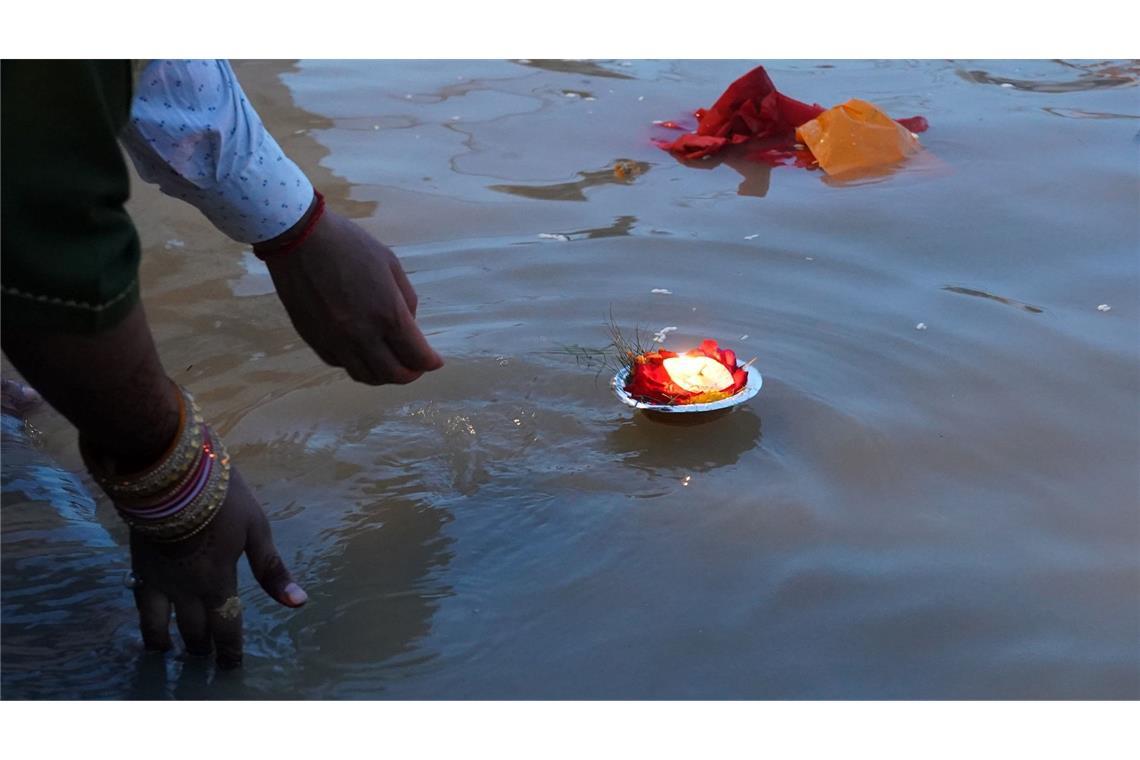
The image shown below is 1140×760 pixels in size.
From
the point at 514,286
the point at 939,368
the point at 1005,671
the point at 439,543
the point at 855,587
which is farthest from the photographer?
the point at 514,286

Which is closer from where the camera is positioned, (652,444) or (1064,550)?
(1064,550)

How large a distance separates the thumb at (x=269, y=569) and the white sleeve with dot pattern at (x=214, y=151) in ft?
1.62

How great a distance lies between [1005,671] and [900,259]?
182 cm

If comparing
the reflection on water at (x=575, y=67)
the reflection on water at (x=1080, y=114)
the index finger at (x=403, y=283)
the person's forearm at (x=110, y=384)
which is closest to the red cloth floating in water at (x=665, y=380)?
the index finger at (x=403, y=283)

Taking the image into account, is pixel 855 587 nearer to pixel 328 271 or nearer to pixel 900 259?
pixel 328 271

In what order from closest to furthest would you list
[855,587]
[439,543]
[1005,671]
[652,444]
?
[1005,671] → [855,587] → [439,543] → [652,444]

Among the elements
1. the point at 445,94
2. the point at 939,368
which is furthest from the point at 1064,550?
the point at 445,94

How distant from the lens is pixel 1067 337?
122 inches

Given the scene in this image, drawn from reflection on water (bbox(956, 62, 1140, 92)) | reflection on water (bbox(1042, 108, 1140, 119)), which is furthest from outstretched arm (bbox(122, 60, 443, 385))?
reflection on water (bbox(956, 62, 1140, 92))

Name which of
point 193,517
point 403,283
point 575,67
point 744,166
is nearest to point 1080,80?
point 744,166

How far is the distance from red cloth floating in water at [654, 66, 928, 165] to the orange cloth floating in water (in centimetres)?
19

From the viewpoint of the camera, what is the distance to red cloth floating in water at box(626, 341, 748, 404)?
9.00 ft

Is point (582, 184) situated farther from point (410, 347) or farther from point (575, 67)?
point (410, 347)

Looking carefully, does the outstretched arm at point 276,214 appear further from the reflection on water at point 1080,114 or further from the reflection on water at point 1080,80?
the reflection on water at point 1080,80
